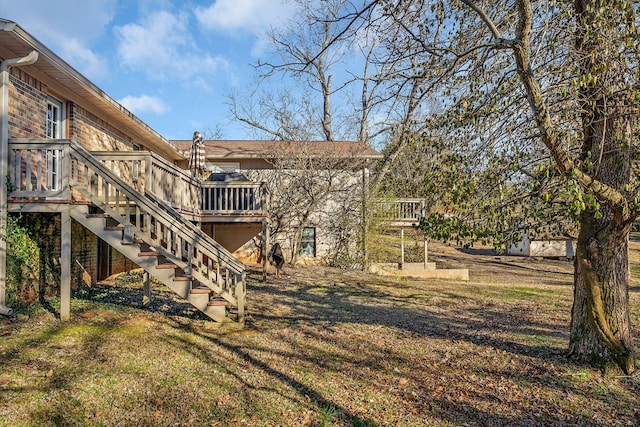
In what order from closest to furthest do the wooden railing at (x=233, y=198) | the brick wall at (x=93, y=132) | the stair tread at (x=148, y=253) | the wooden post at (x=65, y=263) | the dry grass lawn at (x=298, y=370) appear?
1. the dry grass lawn at (x=298, y=370)
2. the wooden post at (x=65, y=263)
3. the stair tread at (x=148, y=253)
4. the brick wall at (x=93, y=132)
5. the wooden railing at (x=233, y=198)

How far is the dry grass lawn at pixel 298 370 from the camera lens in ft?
12.8

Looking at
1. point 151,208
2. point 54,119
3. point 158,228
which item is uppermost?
point 54,119


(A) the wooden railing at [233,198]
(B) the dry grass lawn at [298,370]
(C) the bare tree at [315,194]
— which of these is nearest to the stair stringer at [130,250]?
(B) the dry grass lawn at [298,370]

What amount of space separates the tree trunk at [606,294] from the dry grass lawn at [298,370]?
29 centimetres

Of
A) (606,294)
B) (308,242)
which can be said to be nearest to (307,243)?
(308,242)

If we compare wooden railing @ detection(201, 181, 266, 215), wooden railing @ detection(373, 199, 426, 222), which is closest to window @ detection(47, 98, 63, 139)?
wooden railing @ detection(201, 181, 266, 215)

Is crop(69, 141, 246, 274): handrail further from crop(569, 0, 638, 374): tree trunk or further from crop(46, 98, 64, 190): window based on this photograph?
crop(569, 0, 638, 374): tree trunk

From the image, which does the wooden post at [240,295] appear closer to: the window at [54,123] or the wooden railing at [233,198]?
the window at [54,123]

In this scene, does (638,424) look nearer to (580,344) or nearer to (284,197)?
(580,344)

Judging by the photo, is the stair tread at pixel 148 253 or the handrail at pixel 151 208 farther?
the stair tread at pixel 148 253

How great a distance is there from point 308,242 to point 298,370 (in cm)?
1159

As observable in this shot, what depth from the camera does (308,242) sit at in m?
16.6

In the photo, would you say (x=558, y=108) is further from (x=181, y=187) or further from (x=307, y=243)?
(x=307, y=243)

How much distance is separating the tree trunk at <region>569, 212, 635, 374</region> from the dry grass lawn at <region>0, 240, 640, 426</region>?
0.29m
